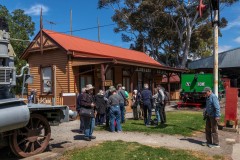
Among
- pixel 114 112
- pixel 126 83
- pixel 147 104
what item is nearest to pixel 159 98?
pixel 147 104

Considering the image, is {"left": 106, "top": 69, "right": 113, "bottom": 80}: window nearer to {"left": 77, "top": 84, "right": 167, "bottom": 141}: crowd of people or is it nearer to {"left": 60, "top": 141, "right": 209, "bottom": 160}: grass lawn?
{"left": 77, "top": 84, "right": 167, "bottom": 141}: crowd of people

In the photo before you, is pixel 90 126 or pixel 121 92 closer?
pixel 90 126

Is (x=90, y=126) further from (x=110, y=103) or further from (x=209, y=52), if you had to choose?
(x=209, y=52)

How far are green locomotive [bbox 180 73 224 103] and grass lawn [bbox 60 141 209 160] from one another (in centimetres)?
1435

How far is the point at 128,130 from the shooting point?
37.2 ft

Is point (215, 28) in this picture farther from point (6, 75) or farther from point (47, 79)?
point (47, 79)

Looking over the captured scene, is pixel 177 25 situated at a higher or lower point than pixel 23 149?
higher

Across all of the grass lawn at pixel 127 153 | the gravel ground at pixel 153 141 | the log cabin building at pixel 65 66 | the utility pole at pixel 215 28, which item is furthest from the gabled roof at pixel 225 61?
the grass lawn at pixel 127 153

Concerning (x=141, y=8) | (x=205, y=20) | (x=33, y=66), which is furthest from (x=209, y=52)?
(x=33, y=66)

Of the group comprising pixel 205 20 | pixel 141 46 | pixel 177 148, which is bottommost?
pixel 177 148

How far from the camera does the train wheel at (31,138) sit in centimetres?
708

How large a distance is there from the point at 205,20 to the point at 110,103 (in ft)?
102

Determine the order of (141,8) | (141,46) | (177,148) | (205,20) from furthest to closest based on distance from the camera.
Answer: (141,46), (205,20), (141,8), (177,148)

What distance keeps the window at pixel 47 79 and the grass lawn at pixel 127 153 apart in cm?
1150
